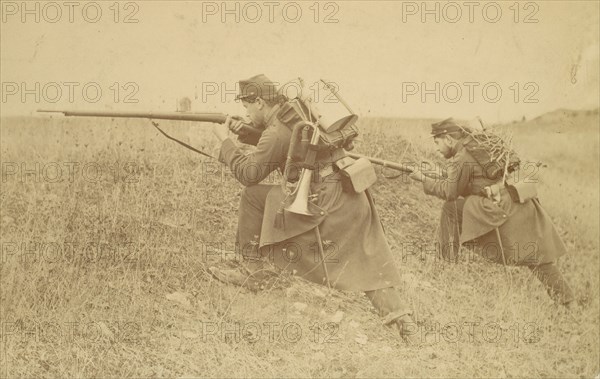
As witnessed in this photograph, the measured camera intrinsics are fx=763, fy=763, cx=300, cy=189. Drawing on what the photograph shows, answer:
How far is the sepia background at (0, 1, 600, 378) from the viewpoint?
4.33 meters

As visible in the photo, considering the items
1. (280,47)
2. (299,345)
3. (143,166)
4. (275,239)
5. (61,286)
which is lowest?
(299,345)

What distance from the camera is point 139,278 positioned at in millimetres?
4355

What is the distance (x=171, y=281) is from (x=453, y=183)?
5.63ft

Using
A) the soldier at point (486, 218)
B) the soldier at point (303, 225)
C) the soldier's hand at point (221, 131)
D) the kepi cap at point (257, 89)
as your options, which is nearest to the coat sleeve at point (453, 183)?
the soldier at point (486, 218)

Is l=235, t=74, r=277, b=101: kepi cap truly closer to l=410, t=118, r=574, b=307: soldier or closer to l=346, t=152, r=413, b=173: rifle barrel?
l=346, t=152, r=413, b=173: rifle barrel

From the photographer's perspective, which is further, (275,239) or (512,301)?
(512,301)

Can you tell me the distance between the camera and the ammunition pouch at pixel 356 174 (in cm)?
422

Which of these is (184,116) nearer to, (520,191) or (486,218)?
(486,218)

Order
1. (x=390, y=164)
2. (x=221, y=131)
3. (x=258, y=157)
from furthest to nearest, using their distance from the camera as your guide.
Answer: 1. (x=390, y=164)
2. (x=221, y=131)
3. (x=258, y=157)

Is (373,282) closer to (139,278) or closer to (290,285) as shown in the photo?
(290,285)

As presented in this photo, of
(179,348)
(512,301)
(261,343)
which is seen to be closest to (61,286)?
(179,348)

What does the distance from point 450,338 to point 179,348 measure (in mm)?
1588

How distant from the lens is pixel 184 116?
171 inches

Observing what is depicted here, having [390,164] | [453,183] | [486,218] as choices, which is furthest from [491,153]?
[390,164]
